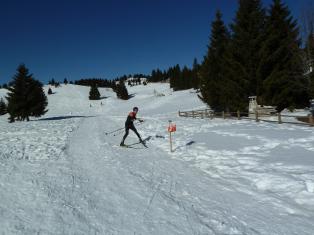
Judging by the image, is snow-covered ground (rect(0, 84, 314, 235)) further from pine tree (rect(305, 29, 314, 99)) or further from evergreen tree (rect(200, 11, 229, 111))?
evergreen tree (rect(200, 11, 229, 111))

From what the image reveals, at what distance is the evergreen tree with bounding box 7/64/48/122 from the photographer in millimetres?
40188

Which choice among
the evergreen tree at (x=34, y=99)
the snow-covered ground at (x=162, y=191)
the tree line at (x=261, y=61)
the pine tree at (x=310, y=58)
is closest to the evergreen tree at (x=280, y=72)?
the tree line at (x=261, y=61)

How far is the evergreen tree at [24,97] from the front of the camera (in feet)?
132

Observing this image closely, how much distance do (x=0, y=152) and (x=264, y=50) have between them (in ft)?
77.7

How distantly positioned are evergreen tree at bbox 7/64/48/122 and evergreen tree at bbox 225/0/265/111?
27583 mm

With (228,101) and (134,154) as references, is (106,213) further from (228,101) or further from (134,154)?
(228,101)

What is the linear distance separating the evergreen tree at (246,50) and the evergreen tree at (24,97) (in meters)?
27.6

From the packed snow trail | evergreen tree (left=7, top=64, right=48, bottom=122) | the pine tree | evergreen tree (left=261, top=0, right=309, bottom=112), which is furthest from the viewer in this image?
evergreen tree (left=7, top=64, right=48, bottom=122)

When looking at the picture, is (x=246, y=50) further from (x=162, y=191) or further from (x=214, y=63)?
(x=162, y=191)

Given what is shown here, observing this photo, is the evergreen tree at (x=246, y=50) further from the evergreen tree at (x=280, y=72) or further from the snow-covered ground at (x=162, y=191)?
the snow-covered ground at (x=162, y=191)

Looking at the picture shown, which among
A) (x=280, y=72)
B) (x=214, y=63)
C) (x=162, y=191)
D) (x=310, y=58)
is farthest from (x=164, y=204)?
(x=214, y=63)

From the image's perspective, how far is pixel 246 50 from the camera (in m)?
28.2

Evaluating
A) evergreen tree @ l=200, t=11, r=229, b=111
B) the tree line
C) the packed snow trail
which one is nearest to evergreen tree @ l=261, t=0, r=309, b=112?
the tree line

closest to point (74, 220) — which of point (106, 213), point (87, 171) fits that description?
point (106, 213)
